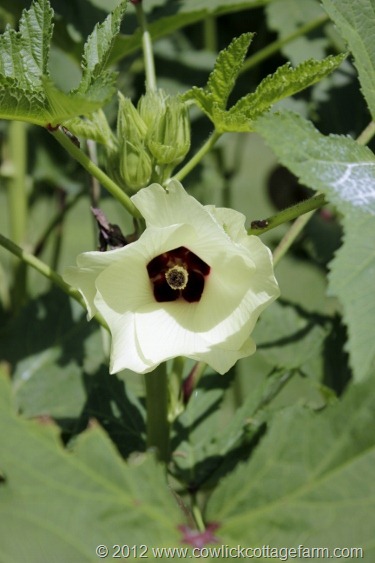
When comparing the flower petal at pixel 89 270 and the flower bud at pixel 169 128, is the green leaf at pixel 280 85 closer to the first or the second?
the flower bud at pixel 169 128

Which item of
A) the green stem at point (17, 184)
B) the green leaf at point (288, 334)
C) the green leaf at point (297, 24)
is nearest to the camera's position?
the green leaf at point (288, 334)

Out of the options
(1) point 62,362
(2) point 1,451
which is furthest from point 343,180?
(1) point 62,362

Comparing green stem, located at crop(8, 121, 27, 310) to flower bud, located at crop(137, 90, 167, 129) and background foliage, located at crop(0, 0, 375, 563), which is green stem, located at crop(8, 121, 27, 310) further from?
flower bud, located at crop(137, 90, 167, 129)

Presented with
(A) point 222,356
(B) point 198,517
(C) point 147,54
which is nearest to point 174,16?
(C) point 147,54

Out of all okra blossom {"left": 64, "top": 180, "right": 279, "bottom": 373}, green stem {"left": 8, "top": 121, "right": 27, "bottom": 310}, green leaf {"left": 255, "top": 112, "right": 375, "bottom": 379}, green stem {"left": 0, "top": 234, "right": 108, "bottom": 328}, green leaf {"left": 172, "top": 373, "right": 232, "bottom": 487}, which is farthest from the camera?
green stem {"left": 8, "top": 121, "right": 27, "bottom": 310}

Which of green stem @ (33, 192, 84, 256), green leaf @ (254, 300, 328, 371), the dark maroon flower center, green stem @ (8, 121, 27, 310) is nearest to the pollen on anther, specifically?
the dark maroon flower center

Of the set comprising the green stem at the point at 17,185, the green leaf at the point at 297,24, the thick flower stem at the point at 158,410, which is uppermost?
the green leaf at the point at 297,24

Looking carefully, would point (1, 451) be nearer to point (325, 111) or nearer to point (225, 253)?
point (225, 253)

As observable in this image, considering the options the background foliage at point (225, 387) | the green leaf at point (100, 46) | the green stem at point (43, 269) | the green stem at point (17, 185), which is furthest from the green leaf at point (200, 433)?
the green stem at point (17, 185)
